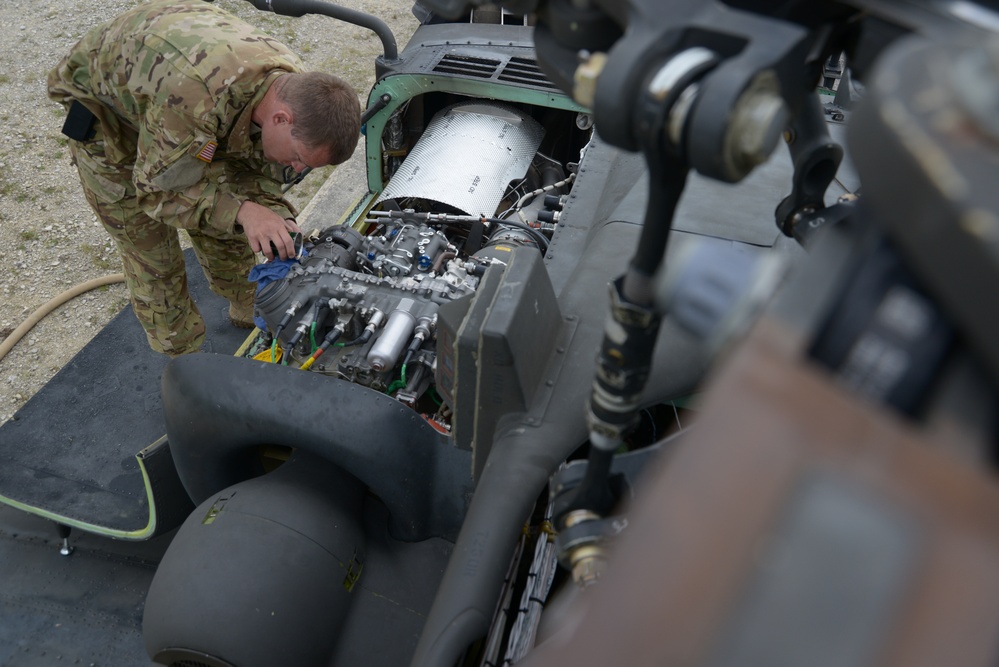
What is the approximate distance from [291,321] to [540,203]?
146cm

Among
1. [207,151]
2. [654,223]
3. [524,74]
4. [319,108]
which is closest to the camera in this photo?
[654,223]

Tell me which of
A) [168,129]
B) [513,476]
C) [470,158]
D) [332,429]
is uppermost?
[513,476]

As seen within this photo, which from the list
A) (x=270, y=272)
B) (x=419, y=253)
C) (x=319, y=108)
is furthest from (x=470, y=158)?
(x=270, y=272)

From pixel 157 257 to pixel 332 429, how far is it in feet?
7.40

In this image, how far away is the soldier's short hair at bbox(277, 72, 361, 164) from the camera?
10.9 feet

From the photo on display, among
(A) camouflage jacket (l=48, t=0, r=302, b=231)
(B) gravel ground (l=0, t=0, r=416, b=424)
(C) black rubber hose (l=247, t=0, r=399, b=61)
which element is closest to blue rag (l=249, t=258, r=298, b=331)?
(A) camouflage jacket (l=48, t=0, r=302, b=231)

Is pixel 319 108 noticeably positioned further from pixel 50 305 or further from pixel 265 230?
pixel 50 305

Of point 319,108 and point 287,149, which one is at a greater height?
point 319,108

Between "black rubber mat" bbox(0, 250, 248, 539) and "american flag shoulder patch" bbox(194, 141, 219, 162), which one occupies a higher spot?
"american flag shoulder patch" bbox(194, 141, 219, 162)

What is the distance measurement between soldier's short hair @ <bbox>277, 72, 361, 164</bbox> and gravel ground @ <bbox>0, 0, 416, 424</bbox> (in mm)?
2624

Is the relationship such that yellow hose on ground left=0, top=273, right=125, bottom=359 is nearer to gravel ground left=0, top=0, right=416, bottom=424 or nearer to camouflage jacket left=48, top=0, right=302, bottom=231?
gravel ground left=0, top=0, right=416, bottom=424

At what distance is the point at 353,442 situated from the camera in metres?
2.47

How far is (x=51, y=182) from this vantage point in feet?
20.6

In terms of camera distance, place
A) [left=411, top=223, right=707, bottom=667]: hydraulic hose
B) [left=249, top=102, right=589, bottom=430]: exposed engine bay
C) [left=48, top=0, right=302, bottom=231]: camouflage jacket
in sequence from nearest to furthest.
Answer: [left=411, top=223, right=707, bottom=667]: hydraulic hose → [left=249, top=102, right=589, bottom=430]: exposed engine bay → [left=48, top=0, right=302, bottom=231]: camouflage jacket
